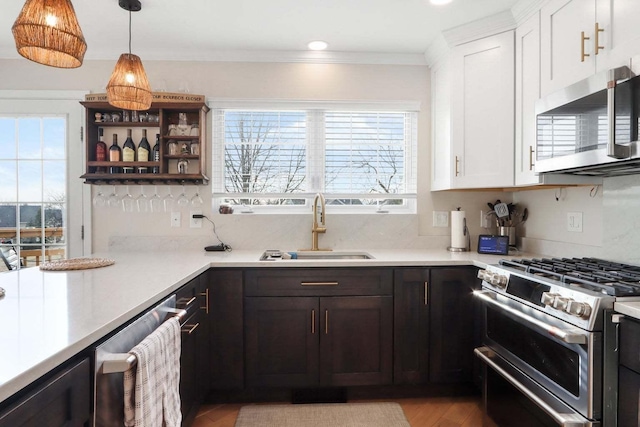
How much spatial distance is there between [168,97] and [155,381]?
6.70 ft

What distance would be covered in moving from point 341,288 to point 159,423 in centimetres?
126

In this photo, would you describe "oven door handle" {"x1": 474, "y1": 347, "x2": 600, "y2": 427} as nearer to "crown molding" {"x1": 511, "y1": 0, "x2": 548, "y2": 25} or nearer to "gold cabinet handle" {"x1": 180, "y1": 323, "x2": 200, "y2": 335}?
"gold cabinet handle" {"x1": 180, "y1": 323, "x2": 200, "y2": 335}

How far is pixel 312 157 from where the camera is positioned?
297 centimetres

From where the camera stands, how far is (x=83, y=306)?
1233 mm

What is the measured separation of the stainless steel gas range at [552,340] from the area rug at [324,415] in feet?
1.75

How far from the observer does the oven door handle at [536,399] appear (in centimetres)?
139

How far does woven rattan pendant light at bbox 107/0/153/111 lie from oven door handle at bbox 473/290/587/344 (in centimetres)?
197

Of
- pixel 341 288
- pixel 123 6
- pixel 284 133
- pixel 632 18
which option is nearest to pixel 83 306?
pixel 341 288

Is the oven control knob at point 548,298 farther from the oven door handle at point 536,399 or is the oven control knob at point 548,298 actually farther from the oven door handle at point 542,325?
the oven door handle at point 536,399

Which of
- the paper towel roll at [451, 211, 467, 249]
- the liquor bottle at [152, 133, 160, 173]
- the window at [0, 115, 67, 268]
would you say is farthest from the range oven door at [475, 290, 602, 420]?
the window at [0, 115, 67, 268]

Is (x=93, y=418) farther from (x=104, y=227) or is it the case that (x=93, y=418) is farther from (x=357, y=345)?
(x=104, y=227)

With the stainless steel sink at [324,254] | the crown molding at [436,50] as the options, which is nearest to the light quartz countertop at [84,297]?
the stainless steel sink at [324,254]

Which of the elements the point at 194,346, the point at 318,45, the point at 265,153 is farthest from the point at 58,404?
the point at 318,45

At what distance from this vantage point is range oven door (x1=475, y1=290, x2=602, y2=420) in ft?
4.46
